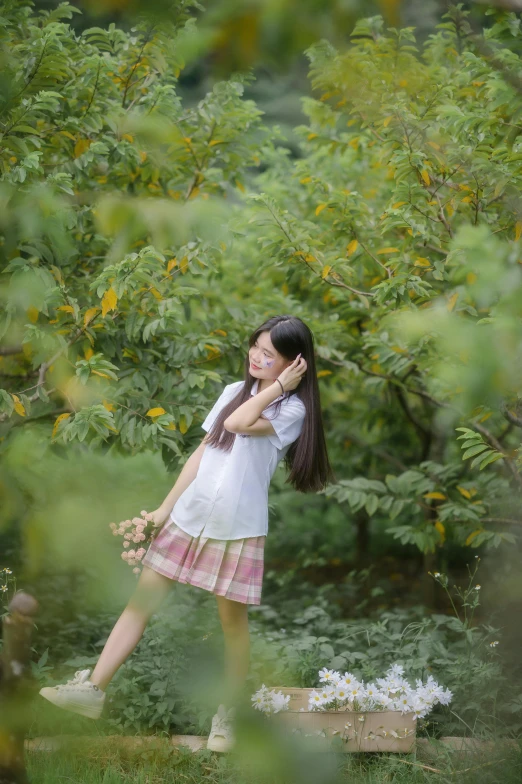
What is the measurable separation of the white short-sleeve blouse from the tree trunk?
89 cm

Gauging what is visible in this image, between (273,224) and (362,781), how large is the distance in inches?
76.4

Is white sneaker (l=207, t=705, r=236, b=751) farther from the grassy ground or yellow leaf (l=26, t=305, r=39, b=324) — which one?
yellow leaf (l=26, t=305, r=39, b=324)

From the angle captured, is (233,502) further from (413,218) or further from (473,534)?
(473,534)

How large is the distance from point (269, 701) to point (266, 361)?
3.60ft

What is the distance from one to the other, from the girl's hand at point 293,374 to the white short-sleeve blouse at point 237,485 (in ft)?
0.31

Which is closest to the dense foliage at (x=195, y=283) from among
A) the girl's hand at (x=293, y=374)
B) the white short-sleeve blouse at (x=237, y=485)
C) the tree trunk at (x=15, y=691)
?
the white short-sleeve blouse at (x=237, y=485)

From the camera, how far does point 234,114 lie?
10.7 feet

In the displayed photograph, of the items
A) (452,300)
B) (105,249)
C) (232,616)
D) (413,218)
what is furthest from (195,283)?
(232,616)

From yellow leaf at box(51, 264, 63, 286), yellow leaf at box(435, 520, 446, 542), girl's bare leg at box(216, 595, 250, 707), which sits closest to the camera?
girl's bare leg at box(216, 595, 250, 707)

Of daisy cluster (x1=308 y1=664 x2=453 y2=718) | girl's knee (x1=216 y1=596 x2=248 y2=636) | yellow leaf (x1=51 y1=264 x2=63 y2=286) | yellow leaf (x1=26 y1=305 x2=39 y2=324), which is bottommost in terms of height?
daisy cluster (x1=308 y1=664 x2=453 y2=718)

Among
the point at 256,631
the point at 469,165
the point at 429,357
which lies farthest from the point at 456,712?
the point at 469,165

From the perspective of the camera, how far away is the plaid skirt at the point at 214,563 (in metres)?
2.40

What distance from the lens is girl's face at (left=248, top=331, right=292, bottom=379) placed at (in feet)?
8.20

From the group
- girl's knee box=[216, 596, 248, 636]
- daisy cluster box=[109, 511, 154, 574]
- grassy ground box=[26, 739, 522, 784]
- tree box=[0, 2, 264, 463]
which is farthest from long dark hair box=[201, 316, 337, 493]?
grassy ground box=[26, 739, 522, 784]
